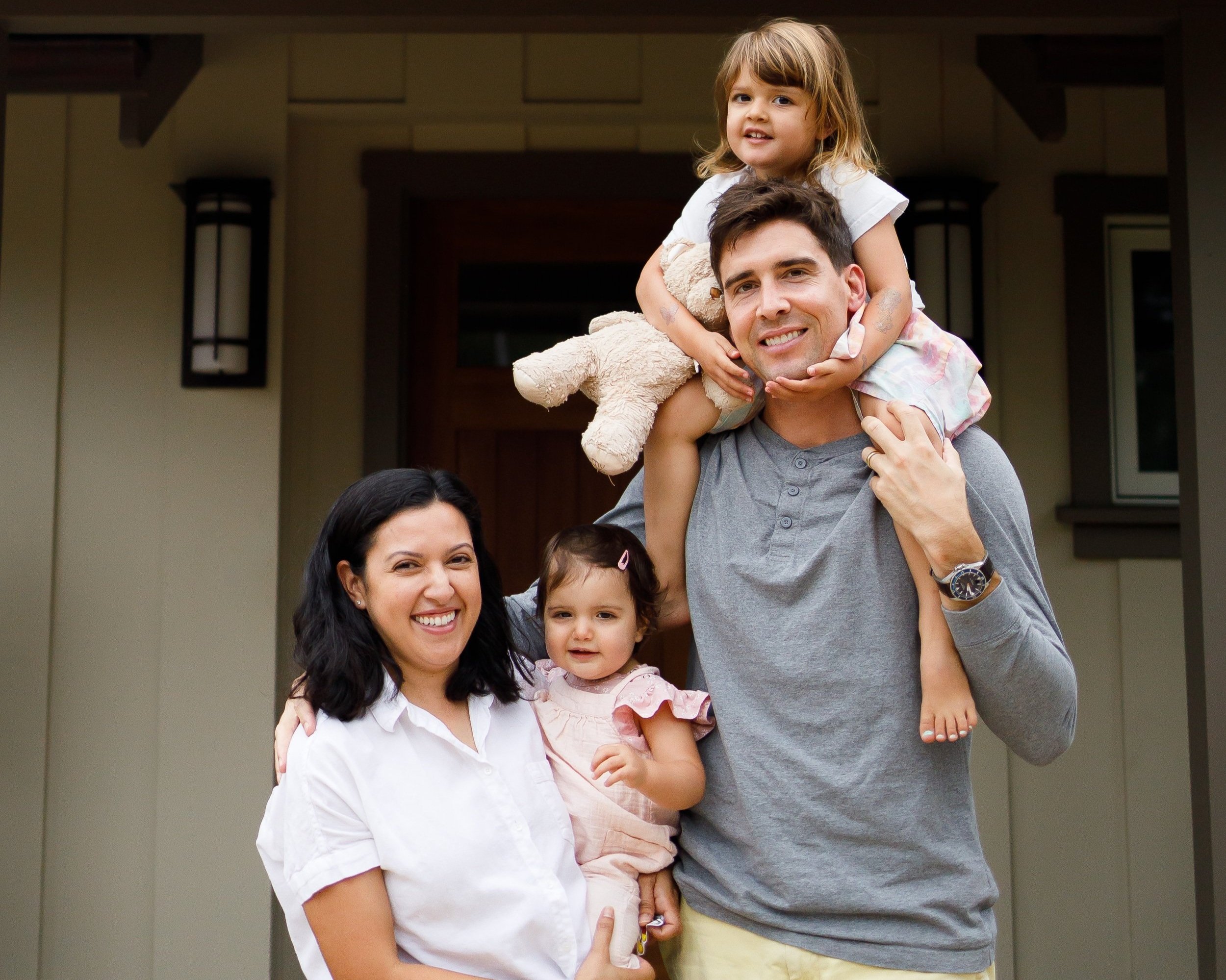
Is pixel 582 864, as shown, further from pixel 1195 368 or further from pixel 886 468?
pixel 1195 368

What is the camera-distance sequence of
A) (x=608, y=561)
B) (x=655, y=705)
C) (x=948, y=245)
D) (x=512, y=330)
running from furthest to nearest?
1. (x=512, y=330)
2. (x=948, y=245)
3. (x=608, y=561)
4. (x=655, y=705)

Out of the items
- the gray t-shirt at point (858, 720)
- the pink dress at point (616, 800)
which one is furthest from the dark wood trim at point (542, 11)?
the pink dress at point (616, 800)

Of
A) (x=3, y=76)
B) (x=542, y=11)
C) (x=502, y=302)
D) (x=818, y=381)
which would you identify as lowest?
(x=818, y=381)

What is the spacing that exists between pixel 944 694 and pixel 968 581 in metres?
0.16

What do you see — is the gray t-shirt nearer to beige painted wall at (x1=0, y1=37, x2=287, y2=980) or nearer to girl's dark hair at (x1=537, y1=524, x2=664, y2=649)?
girl's dark hair at (x1=537, y1=524, x2=664, y2=649)

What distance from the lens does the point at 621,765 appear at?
61.5 inches

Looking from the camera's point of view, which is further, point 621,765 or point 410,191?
point 410,191

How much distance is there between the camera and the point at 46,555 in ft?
12.2

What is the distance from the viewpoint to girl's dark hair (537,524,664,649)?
5.89ft

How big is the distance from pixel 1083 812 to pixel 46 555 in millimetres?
3284

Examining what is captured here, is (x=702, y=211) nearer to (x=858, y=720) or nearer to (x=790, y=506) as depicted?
(x=790, y=506)

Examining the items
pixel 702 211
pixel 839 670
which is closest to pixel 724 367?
pixel 702 211

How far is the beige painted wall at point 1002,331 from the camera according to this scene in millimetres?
3711

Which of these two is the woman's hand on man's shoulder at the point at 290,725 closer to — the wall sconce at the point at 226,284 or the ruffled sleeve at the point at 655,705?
the ruffled sleeve at the point at 655,705
